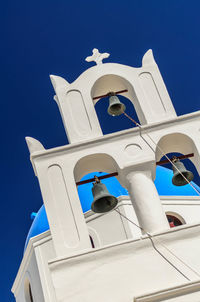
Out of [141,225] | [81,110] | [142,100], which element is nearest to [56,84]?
[81,110]

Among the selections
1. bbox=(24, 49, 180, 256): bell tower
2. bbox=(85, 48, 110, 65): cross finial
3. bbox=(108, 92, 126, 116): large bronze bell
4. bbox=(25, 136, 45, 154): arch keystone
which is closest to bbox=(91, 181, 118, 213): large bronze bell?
bbox=(24, 49, 180, 256): bell tower

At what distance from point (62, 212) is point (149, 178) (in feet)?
4.08

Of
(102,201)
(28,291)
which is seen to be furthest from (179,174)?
(28,291)

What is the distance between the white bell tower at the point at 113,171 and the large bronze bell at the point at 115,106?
0.15m

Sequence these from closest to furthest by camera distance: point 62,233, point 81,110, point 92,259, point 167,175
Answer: point 92,259 → point 62,233 → point 81,110 → point 167,175

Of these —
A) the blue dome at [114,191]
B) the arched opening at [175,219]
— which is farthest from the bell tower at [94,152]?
the arched opening at [175,219]

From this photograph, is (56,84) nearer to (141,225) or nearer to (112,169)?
(112,169)

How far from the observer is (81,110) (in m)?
6.62

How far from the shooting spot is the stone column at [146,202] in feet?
17.6

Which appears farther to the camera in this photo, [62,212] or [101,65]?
[101,65]

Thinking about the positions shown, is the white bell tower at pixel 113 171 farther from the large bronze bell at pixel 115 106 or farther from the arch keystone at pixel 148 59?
the large bronze bell at pixel 115 106

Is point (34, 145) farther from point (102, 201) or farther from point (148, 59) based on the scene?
point (148, 59)

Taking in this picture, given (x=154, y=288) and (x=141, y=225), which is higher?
(x=141, y=225)

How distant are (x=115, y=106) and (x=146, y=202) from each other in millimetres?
2149
